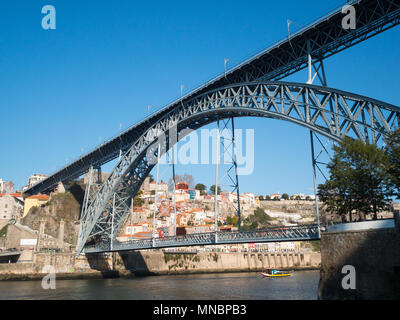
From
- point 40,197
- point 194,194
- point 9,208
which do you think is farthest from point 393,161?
point 194,194

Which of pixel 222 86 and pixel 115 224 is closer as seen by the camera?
pixel 222 86

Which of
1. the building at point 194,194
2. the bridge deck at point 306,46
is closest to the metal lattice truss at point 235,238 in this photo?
the bridge deck at point 306,46

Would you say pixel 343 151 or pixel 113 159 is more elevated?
pixel 113 159

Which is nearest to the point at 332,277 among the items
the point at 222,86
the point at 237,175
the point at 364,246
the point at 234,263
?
the point at 364,246

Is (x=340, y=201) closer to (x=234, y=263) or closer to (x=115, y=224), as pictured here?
(x=115, y=224)

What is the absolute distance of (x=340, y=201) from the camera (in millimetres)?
19422

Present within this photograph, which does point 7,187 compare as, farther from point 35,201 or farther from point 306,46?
point 306,46

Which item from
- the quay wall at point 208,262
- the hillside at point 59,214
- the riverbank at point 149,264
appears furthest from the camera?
the hillside at point 59,214

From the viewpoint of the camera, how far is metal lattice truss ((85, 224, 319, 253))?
20.9 m

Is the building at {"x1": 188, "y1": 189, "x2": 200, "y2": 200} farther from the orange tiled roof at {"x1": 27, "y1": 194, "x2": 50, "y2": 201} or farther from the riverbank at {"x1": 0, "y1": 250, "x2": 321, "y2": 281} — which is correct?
the orange tiled roof at {"x1": 27, "y1": 194, "x2": 50, "y2": 201}

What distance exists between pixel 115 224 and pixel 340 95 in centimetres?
2555

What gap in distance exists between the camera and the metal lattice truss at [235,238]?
2088 cm

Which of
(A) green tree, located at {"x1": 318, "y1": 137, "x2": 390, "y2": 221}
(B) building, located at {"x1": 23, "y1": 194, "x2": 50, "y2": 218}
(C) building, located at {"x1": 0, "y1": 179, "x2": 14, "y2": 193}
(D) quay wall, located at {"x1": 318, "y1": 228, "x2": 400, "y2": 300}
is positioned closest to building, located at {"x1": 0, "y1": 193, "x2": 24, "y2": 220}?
(B) building, located at {"x1": 23, "y1": 194, "x2": 50, "y2": 218}

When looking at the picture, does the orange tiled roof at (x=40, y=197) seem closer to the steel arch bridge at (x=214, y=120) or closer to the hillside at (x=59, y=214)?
the hillside at (x=59, y=214)
